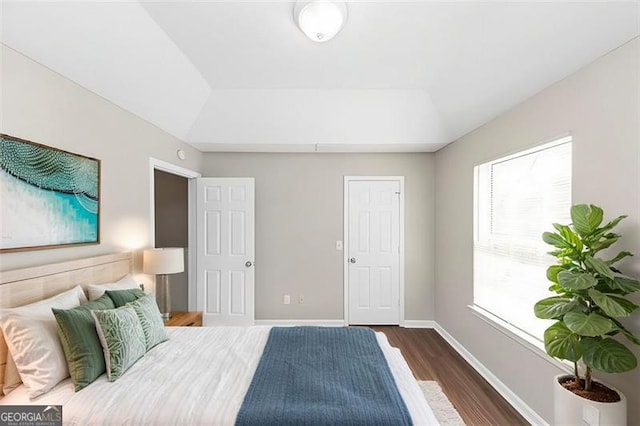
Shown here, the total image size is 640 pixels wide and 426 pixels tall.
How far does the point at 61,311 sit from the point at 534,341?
3119 millimetres

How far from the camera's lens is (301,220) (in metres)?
4.14

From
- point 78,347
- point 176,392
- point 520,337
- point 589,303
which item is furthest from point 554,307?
point 78,347

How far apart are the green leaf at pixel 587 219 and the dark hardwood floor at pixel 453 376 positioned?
1.64 m

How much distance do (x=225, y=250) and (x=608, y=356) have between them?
12.1 ft

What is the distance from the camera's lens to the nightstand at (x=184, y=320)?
2.84 m

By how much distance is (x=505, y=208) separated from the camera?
2.75 metres

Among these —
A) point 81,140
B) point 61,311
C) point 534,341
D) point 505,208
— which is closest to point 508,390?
point 534,341

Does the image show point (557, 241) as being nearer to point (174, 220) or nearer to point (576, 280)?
point (576, 280)

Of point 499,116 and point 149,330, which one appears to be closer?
point 149,330

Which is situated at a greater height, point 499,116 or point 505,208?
point 499,116

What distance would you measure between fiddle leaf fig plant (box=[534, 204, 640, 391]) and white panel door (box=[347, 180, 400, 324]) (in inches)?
97.8

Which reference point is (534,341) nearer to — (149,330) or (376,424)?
(376,424)

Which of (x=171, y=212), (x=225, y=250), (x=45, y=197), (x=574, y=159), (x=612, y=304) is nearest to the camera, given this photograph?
(x=612, y=304)

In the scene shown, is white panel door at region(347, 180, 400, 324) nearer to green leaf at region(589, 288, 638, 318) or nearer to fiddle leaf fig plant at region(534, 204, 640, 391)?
fiddle leaf fig plant at region(534, 204, 640, 391)
